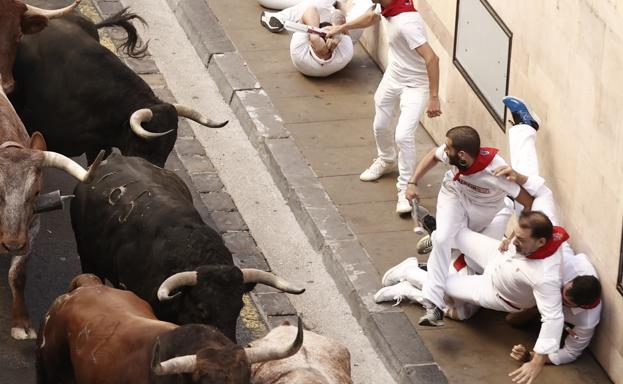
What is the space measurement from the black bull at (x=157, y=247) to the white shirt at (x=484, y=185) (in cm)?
215

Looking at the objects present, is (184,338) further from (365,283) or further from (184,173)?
(184,173)

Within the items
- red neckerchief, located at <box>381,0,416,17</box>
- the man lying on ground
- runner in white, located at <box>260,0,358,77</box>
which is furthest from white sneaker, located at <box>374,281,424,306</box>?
runner in white, located at <box>260,0,358,77</box>

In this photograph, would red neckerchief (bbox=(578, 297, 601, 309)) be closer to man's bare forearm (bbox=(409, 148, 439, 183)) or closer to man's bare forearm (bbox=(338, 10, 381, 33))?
man's bare forearm (bbox=(409, 148, 439, 183))

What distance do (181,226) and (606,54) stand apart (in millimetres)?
3439

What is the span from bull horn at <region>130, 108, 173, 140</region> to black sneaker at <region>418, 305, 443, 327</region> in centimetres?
268

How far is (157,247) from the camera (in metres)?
11.9

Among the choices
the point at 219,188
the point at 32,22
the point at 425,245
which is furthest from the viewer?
the point at 219,188

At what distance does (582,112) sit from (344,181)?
10.6 ft

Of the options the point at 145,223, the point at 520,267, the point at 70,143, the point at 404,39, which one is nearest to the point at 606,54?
the point at 520,267

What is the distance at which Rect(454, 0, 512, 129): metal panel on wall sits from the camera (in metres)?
14.0

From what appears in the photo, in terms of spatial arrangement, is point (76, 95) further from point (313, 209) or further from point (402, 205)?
point (402, 205)

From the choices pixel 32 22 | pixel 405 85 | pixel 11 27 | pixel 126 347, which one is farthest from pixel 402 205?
pixel 126 347

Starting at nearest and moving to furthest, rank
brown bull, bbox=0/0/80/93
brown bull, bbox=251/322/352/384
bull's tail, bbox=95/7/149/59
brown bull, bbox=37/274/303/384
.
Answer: brown bull, bbox=37/274/303/384
brown bull, bbox=251/322/352/384
brown bull, bbox=0/0/80/93
bull's tail, bbox=95/7/149/59

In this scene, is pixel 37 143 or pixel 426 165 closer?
pixel 37 143
